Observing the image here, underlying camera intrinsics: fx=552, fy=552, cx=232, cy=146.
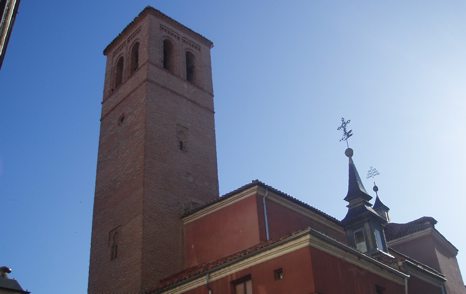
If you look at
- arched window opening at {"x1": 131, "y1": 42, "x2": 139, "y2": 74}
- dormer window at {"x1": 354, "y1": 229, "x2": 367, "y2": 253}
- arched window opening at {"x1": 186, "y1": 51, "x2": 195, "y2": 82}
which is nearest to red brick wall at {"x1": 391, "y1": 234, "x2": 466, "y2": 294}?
dormer window at {"x1": 354, "y1": 229, "x2": 367, "y2": 253}

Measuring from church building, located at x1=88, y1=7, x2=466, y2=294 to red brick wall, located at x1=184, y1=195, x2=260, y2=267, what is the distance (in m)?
0.04

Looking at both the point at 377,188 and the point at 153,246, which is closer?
the point at 153,246

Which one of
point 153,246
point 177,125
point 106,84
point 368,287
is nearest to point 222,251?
point 153,246

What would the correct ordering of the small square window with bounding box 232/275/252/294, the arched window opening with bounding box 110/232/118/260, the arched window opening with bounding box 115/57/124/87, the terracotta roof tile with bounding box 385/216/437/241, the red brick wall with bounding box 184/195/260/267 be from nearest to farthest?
1. the small square window with bounding box 232/275/252/294
2. the red brick wall with bounding box 184/195/260/267
3. the arched window opening with bounding box 110/232/118/260
4. the terracotta roof tile with bounding box 385/216/437/241
5. the arched window opening with bounding box 115/57/124/87

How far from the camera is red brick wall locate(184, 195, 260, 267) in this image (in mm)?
17359

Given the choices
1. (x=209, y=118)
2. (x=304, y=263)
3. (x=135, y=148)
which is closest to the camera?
(x=304, y=263)

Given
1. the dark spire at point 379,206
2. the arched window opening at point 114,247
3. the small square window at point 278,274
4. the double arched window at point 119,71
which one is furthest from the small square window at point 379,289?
the dark spire at point 379,206

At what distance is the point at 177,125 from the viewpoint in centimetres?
2289

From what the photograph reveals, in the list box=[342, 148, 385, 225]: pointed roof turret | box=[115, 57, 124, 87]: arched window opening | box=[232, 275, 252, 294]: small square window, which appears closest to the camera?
box=[232, 275, 252, 294]: small square window

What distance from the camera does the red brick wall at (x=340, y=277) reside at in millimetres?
13352

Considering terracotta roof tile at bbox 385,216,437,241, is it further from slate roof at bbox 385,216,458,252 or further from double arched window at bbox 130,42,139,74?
double arched window at bbox 130,42,139,74

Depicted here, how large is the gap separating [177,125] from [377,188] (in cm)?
1730

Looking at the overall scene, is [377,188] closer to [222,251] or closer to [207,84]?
[207,84]

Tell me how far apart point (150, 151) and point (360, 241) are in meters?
8.56
